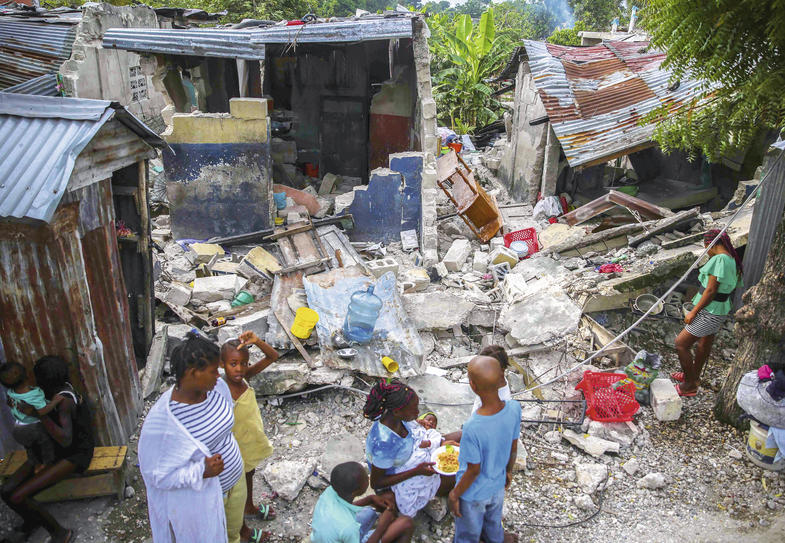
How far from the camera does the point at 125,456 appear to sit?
13.4 ft

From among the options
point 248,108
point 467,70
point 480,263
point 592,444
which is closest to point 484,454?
point 592,444

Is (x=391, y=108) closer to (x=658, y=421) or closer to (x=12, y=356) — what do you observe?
(x=658, y=421)

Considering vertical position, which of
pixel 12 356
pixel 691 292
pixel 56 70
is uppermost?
pixel 56 70

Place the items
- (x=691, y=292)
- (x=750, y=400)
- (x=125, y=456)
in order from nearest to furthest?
(x=125, y=456) → (x=750, y=400) → (x=691, y=292)

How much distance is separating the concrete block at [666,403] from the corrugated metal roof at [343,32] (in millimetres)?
6072

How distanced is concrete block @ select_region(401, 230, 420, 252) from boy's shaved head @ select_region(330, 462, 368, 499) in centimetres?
626

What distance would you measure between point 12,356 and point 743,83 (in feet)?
19.4

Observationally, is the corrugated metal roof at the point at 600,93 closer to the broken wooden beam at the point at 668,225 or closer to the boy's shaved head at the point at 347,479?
the broken wooden beam at the point at 668,225

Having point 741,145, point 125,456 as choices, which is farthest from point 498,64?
point 125,456

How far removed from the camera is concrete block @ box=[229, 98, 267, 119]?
26.8ft

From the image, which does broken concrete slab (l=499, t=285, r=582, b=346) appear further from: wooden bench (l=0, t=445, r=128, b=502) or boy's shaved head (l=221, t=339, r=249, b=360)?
wooden bench (l=0, t=445, r=128, b=502)

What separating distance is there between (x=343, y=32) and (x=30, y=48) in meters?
7.97

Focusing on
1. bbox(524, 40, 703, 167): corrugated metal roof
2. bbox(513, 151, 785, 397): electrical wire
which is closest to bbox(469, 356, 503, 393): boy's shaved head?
bbox(513, 151, 785, 397): electrical wire

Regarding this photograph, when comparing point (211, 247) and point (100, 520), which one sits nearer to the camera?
point (100, 520)
